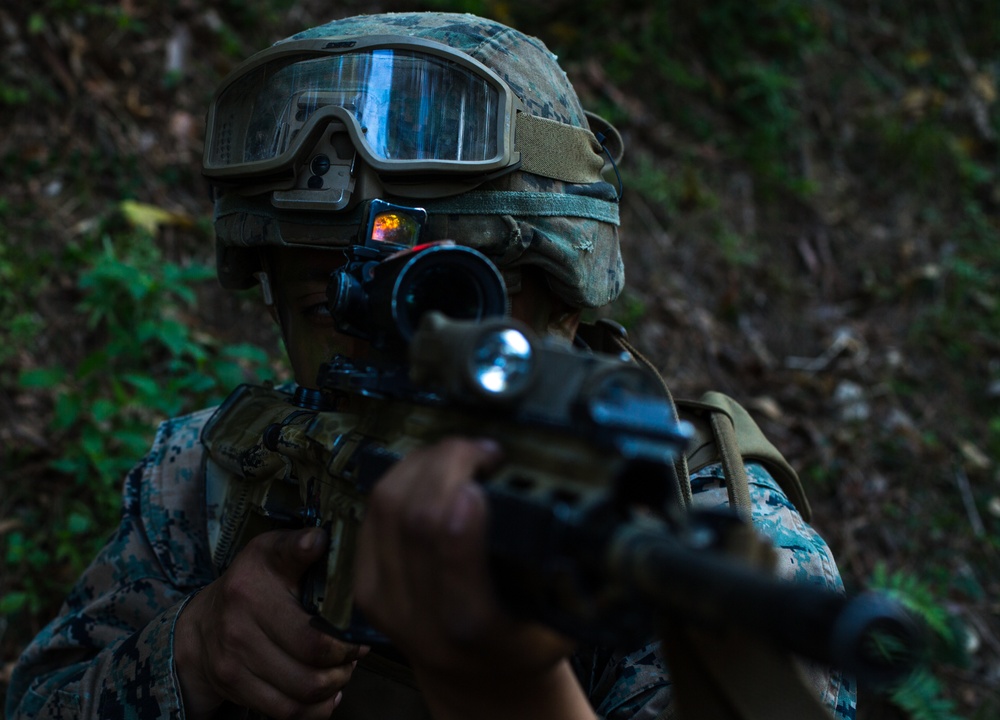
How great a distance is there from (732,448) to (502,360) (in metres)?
1.11

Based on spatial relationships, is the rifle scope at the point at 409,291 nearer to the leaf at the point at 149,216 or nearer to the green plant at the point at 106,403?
the green plant at the point at 106,403

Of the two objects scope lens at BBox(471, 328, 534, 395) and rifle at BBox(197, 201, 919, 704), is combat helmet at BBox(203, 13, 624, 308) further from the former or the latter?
scope lens at BBox(471, 328, 534, 395)

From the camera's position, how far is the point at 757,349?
552 centimetres

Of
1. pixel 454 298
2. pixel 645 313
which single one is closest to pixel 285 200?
pixel 454 298

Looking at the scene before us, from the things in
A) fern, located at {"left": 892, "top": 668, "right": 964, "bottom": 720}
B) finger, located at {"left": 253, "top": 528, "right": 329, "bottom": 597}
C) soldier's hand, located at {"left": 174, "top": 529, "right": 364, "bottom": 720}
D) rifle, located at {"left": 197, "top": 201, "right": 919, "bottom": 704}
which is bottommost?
fern, located at {"left": 892, "top": 668, "right": 964, "bottom": 720}

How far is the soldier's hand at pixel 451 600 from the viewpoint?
45.6 inches

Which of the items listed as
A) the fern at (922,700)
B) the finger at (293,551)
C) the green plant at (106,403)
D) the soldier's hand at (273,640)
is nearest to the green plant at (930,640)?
the fern at (922,700)

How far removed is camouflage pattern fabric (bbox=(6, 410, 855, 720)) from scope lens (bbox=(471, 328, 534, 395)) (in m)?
1.00

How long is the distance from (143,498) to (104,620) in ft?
1.22

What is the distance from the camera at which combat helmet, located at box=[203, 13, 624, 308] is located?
215 centimetres

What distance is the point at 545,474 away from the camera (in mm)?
1167

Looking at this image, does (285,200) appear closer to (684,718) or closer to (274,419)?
(274,419)

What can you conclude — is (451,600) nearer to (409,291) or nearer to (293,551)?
(409,291)

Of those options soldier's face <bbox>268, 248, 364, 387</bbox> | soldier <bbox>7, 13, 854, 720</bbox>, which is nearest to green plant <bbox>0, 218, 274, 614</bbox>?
soldier <bbox>7, 13, 854, 720</bbox>
